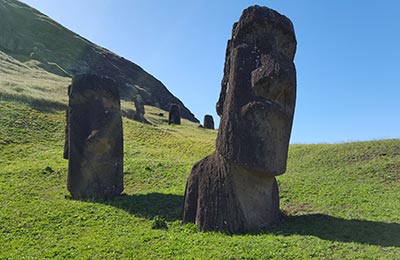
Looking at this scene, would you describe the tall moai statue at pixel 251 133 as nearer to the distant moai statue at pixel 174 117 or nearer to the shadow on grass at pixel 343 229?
the shadow on grass at pixel 343 229

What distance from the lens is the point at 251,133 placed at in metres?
10.0

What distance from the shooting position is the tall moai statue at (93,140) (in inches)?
587

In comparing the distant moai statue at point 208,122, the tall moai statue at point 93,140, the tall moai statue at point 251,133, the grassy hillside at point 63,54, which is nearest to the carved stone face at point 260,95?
the tall moai statue at point 251,133

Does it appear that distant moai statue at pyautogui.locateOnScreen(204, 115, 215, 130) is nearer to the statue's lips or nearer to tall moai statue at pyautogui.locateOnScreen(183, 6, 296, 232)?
tall moai statue at pyautogui.locateOnScreen(183, 6, 296, 232)

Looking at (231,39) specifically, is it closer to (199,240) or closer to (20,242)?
(199,240)

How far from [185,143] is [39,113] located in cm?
1280

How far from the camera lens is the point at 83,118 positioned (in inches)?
603

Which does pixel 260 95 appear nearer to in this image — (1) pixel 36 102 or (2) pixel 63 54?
(1) pixel 36 102

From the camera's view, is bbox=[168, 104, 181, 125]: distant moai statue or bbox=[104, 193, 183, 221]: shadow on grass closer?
bbox=[104, 193, 183, 221]: shadow on grass

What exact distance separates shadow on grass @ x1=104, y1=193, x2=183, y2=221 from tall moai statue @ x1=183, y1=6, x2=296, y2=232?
187 cm

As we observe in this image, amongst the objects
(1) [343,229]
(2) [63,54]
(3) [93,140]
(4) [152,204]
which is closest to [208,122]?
(3) [93,140]

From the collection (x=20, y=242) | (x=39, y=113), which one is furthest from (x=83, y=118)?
(x=39, y=113)

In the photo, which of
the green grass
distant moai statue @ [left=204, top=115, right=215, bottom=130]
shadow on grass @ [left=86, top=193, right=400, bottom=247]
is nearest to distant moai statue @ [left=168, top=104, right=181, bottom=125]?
distant moai statue @ [left=204, top=115, right=215, bottom=130]

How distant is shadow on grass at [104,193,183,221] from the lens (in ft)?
42.0
